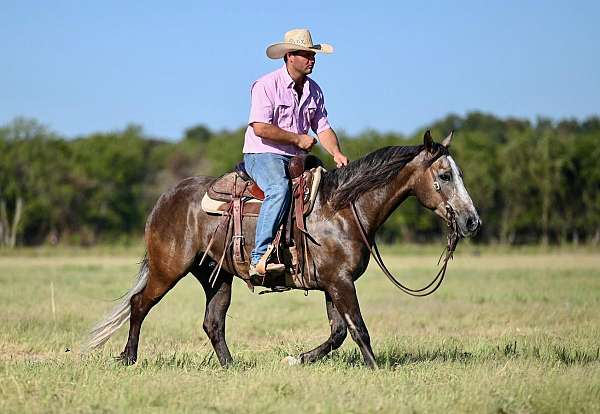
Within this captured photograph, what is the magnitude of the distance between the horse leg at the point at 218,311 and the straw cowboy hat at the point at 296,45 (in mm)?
2600

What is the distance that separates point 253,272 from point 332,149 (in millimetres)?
1579

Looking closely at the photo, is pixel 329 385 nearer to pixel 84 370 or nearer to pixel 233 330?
pixel 84 370

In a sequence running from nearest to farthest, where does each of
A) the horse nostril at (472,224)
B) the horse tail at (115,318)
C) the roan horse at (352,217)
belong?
the horse nostril at (472,224)
the roan horse at (352,217)
the horse tail at (115,318)

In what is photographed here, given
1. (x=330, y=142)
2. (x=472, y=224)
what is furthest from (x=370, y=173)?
(x=472, y=224)

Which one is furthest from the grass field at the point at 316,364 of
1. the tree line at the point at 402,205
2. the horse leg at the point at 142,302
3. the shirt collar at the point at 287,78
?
the tree line at the point at 402,205

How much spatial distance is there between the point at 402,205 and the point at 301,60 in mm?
62331

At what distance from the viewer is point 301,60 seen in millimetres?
9266

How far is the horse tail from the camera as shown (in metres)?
10.3

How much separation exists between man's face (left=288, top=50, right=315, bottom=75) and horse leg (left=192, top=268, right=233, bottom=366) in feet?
8.23

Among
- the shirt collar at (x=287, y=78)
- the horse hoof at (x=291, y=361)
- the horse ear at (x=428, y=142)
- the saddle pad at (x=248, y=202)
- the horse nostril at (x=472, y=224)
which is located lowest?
the horse hoof at (x=291, y=361)

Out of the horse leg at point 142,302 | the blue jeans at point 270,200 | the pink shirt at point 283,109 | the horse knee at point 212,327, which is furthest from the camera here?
the horse knee at point 212,327

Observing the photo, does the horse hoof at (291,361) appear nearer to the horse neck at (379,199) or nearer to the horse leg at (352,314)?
the horse leg at (352,314)

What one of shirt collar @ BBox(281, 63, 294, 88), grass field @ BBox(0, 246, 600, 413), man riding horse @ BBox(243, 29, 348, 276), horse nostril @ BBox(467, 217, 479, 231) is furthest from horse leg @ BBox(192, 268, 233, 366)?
horse nostril @ BBox(467, 217, 479, 231)

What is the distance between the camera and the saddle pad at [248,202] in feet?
30.1
